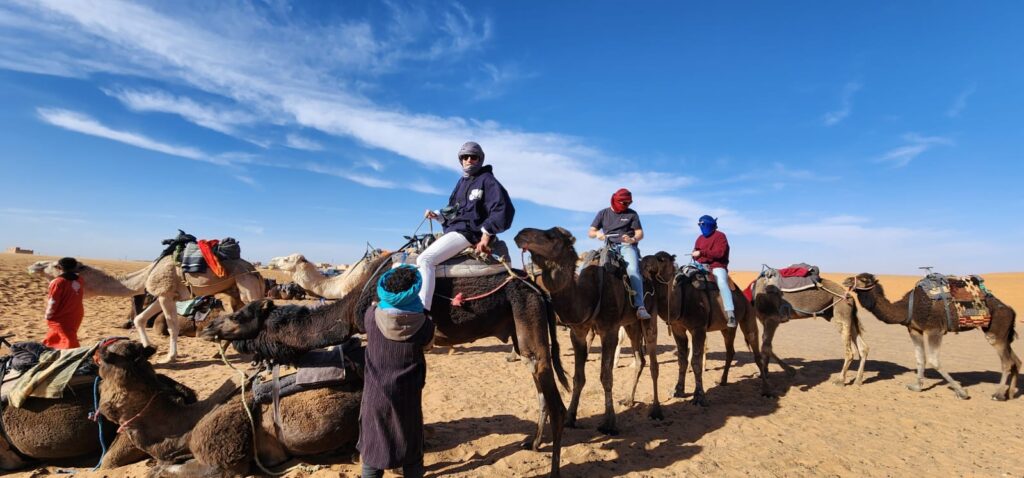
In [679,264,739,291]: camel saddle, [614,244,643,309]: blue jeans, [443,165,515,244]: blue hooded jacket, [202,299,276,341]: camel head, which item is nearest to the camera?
[202,299,276,341]: camel head

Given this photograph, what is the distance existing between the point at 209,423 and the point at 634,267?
512 centimetres

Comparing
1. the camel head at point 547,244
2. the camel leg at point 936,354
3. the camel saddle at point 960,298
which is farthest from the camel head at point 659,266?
the camel leg at point 936,354

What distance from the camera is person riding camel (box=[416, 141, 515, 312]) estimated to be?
14.4 ft

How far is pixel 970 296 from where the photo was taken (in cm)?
871

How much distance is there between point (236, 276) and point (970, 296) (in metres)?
14.4

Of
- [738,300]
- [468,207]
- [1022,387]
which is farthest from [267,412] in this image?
[1022,387]

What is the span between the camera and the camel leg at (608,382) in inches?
235

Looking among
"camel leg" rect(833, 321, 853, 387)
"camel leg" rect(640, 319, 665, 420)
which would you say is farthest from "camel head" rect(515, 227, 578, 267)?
"camel leg" rect(833, 321, 853, 387)

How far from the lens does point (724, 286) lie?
27.8 ft

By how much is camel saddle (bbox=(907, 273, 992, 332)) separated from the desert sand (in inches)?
53.0

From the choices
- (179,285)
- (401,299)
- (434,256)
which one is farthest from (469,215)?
(179,285)

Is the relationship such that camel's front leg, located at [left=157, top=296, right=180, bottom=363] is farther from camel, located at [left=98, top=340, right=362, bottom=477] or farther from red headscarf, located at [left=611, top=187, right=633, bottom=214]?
red headscarf, located at [left=611, top=187, right=633, bottom=214]

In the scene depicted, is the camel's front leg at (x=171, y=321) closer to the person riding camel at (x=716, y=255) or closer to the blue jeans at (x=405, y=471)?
the blue jeans at (x=405, y=471)

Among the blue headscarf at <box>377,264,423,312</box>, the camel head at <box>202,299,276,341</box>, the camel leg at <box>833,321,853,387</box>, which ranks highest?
the blue headscarf at <box>377,264,423,312</box>
